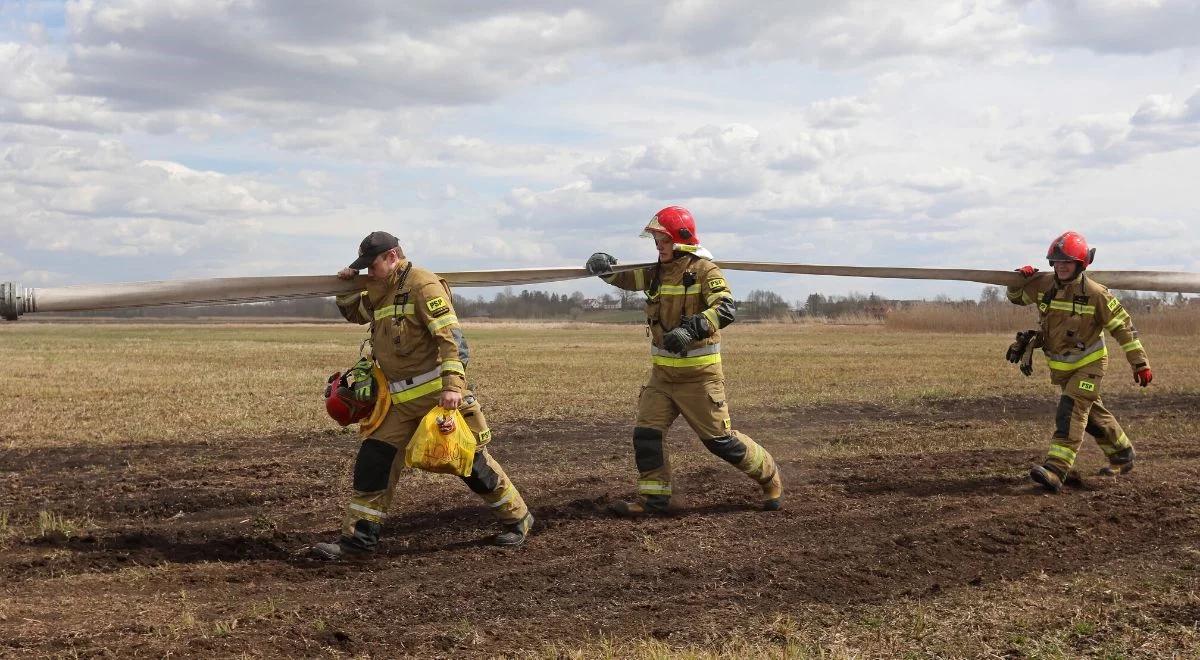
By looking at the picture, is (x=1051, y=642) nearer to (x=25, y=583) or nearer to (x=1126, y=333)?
(x=1126, y=333)

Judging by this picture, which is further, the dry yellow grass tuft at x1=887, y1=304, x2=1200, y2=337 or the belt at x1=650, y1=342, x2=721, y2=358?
the dry yellow grass tuft at x1=887, y1=304, x2=1200, y2=337

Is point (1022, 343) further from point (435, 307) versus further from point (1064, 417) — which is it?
point (435, 307)

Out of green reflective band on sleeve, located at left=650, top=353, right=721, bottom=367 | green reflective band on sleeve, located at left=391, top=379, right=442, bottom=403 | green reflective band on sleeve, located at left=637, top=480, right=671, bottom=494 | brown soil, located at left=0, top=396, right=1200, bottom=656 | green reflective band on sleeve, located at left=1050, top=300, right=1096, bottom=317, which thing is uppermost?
green reflective band on sleeve, located at left=1050, top=300, right=1096, bottom=317

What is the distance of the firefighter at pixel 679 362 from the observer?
24.7 feet

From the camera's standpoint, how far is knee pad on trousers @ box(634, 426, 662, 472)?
25.5ft

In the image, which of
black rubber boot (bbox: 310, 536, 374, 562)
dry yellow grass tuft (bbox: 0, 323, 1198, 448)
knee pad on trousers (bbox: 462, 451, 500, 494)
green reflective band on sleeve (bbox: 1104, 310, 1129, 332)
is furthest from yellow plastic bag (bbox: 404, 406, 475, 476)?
dry yellow grass tuft (bbox: 0, 323, 1198, 448)

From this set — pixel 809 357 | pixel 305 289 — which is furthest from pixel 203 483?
pixel 809 357

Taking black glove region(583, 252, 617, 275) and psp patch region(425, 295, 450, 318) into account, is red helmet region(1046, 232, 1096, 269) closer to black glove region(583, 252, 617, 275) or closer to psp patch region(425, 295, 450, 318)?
black glove region(583, 252, 617, 275)

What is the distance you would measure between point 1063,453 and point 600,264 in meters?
4.27

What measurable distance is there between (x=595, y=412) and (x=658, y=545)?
803cm

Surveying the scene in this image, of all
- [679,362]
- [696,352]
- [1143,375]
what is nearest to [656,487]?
[679,362]

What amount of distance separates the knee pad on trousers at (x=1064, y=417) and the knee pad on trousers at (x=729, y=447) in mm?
3047

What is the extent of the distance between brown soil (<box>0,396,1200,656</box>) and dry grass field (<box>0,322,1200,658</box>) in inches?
1.0

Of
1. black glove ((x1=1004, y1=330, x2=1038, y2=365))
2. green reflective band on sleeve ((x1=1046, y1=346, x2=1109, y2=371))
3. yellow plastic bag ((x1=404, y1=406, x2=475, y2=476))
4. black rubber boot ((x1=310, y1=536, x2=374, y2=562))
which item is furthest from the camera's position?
black glove ((x1=1004, y1=330, x2=1038, y2=365))
